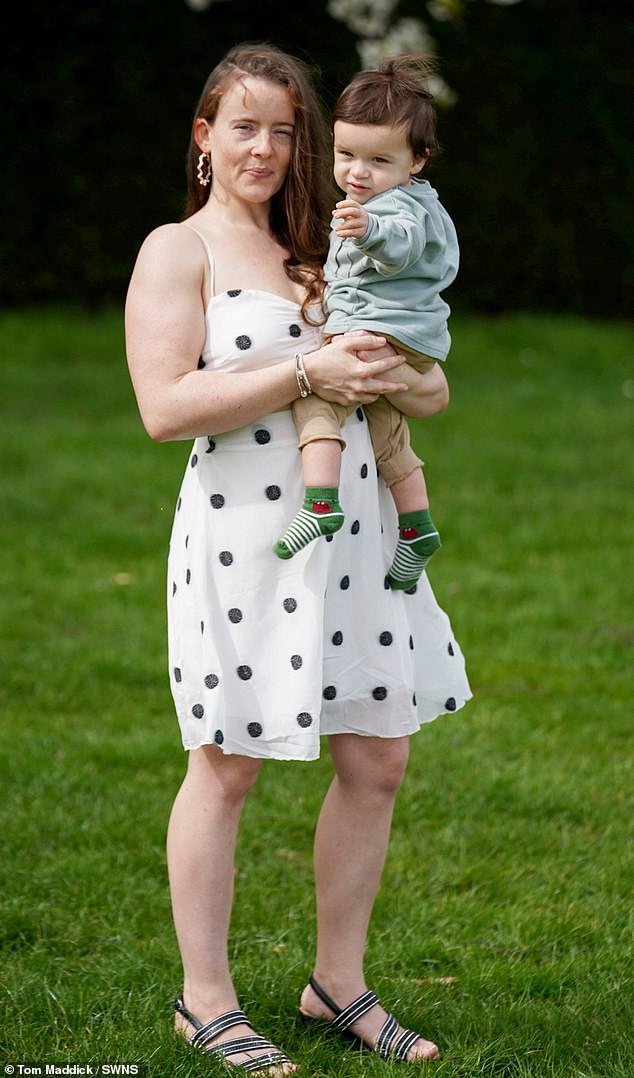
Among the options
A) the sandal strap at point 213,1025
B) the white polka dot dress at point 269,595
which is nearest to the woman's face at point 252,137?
the white polka dot dress at point 269,595

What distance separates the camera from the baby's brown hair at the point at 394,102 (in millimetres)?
2537

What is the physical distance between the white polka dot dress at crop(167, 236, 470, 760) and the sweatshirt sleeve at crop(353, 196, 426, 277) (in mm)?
238

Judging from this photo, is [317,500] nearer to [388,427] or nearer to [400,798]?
[388,427]

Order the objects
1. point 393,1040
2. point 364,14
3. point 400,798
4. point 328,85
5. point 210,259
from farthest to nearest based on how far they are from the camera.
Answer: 1. point 364,14
2. point 328,85
3. point 400,798
4. point 393,1040
5. point 210,259

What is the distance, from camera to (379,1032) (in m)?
2.94

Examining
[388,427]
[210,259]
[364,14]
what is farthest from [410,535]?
[364,14]

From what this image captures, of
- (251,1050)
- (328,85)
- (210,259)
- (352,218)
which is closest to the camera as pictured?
(352,218)

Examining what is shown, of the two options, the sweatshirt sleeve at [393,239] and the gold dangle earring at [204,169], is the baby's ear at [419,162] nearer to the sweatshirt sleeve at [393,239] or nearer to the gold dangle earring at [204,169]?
the sweatshirt sleeve at [393,239]

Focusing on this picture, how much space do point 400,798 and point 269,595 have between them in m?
1.77

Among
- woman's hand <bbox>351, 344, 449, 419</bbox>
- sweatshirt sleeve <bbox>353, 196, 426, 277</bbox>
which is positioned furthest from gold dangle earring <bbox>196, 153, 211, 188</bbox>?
woman's hand <bbox>351, 344, 449, 419</bbox>

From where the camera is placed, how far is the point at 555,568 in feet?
21.1

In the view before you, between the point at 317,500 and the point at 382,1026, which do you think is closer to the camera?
the point at 317,500

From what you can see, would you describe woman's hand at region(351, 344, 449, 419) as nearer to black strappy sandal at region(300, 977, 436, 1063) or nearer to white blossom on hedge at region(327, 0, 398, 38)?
black strappy sandal at region(300, 977, 436, 1063)

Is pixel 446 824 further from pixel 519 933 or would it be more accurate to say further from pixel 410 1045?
pixel 410 1045
